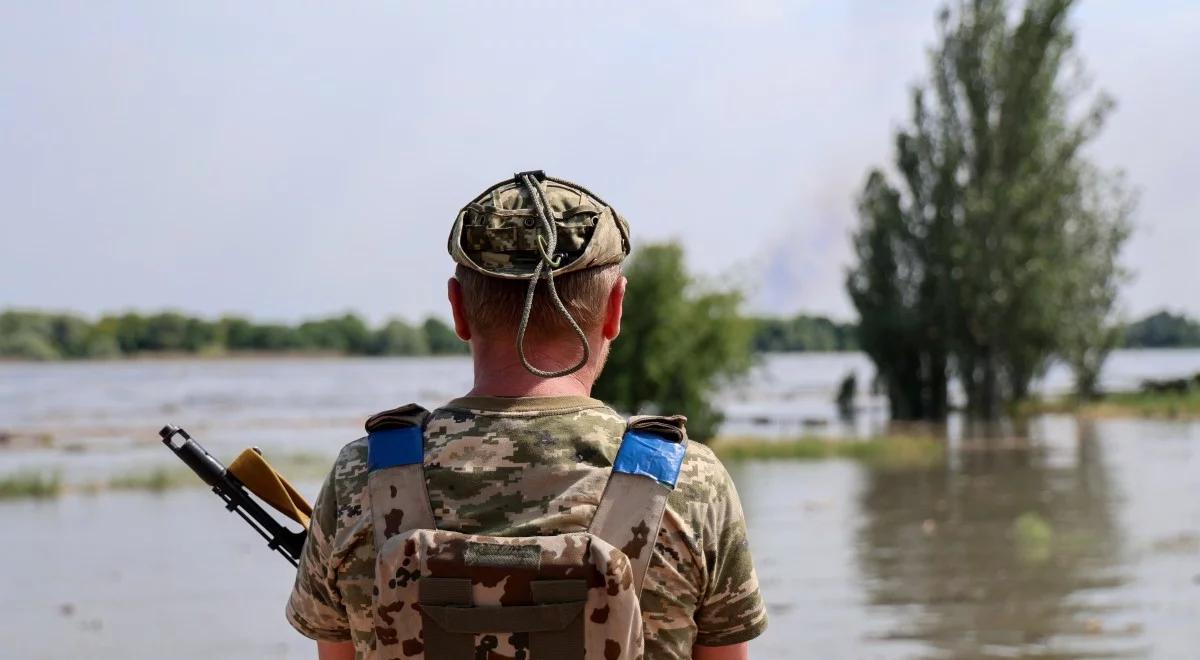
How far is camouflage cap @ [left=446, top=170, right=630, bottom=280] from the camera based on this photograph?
2.16 meters

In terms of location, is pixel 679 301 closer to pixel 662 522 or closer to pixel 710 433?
pixel 710 433

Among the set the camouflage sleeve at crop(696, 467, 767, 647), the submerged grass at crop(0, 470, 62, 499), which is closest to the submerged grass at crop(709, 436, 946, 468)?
the submerged grass at crop(0, 470, 62, 499)

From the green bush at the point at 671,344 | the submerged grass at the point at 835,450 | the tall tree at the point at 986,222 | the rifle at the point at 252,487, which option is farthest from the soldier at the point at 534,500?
the tall tree at the point at 986,222

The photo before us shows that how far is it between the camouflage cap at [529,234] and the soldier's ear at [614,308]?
0.04 meters

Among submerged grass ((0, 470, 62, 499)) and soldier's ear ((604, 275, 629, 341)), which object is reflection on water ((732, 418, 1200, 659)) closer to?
soldier's ear ((604, 275, 629, 341))

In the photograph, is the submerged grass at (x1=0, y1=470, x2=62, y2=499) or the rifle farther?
the submerged grass at (x1=0, y1=470, x2=62, y2=499)

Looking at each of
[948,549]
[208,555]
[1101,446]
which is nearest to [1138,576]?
[948,549]

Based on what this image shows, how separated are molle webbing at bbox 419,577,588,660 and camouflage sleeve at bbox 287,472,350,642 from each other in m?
0.21

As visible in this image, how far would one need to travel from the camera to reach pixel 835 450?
3122 cm

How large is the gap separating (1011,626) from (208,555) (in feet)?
29.7

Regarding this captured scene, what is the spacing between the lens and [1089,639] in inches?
409

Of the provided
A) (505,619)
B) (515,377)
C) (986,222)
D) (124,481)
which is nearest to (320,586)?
(505,619)

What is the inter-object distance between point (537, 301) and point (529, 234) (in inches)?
4.0

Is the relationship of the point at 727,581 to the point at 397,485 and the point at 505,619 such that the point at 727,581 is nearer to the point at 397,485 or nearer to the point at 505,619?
the point at 505,619
